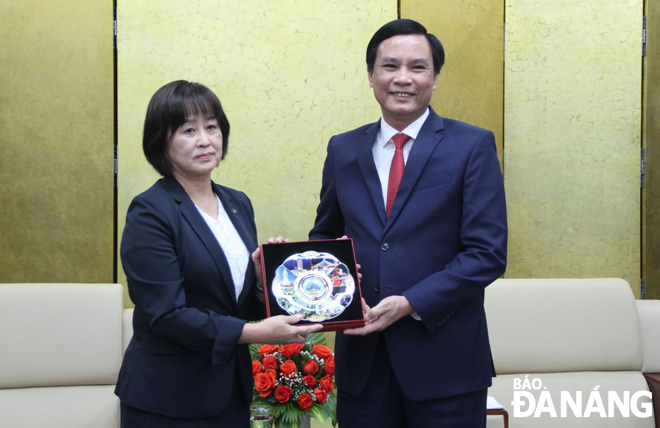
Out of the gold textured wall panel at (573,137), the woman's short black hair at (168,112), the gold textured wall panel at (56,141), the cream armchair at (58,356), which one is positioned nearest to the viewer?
the woman's short black hair at (168,112)

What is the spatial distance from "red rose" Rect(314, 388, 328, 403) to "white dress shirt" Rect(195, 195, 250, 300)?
0.98 m

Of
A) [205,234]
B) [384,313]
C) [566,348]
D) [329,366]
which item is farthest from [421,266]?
[566,348]

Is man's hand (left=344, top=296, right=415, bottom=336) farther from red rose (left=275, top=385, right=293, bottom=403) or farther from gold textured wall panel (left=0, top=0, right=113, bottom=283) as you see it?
gold textured wall panel (left=0, top=0, right=113, bottom=283)

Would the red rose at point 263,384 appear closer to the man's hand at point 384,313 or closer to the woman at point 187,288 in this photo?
the woman at point 187,288

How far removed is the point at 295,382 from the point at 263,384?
0.12 meters

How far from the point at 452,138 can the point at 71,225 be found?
2217mm

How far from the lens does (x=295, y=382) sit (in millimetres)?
2545

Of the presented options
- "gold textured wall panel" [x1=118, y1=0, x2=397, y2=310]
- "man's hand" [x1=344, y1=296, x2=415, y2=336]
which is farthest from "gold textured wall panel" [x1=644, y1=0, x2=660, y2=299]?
"man's hand" [x1=344, y1=296, x2=415, y2=336]

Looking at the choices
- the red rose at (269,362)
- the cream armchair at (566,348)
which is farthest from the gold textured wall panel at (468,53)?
the red rose at (269,362)

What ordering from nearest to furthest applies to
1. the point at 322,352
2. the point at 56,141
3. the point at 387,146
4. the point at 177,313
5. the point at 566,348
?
the point at 177,313
the point at 387,146
the point at 322,352
the point at 566,348
the point at 56,141

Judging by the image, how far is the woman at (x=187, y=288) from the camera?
1.56 m

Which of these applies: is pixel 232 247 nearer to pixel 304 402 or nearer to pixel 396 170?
pixel 396 170

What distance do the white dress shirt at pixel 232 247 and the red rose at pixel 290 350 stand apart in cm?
94

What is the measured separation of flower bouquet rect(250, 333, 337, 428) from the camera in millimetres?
2506
